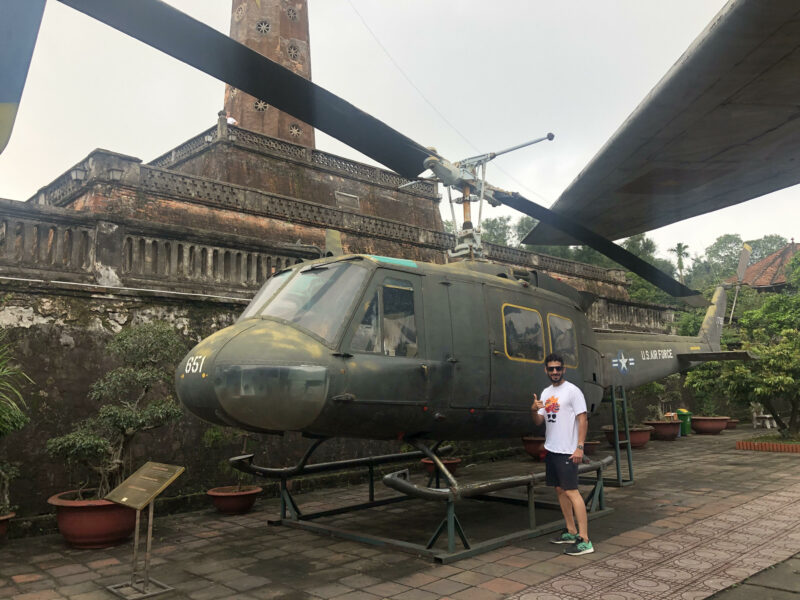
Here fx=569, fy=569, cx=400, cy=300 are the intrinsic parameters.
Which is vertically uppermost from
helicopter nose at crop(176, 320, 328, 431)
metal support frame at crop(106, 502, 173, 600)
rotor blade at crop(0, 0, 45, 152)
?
rotor blade at crop(0, 0, 45, 152)

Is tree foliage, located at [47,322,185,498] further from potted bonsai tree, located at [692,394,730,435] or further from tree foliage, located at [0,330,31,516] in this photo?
potted bonsai tree, located at [692,394,730,435]

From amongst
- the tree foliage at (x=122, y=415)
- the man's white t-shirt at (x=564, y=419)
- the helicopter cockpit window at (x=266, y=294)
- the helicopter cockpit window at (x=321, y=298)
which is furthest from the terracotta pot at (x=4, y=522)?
the man's white t-shirt at (x=564, y=419)

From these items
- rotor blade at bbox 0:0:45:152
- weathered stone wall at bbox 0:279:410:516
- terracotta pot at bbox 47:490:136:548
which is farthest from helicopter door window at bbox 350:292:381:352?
rotor blade at bbox 0:0:45:152

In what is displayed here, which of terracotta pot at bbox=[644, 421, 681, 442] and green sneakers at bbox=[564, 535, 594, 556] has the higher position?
terracotta pot at bbox=[644, 421, 681, 442]

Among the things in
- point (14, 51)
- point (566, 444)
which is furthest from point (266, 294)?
point (14, 51)

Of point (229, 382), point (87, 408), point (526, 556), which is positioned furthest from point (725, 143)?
point (87, 408)

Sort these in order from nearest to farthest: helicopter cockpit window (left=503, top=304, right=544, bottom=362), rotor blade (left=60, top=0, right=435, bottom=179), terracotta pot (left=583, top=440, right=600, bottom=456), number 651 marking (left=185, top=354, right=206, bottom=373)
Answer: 1. rotor blade (left=60, top=0, right=435, bottom=179)
2. number 651 marking (left=185, top=354, right=206, bottom=373)
3. helicopter cockpit window (left=503, top=304, right=544, bottom=362)
4. terracotta pot (left=583, top=440, right=600, bottom=456)

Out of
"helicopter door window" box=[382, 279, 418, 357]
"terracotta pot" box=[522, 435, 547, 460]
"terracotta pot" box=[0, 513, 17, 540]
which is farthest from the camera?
"terracotta pot" box=[522, 435, 547, 460]

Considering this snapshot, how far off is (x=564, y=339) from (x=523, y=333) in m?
0.89

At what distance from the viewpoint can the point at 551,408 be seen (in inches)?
223

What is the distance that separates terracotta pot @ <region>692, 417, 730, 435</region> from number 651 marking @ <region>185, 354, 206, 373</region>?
16511 millimetres

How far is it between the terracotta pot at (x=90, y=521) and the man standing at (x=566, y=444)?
447cm

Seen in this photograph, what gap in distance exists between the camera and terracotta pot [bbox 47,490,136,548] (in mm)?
5789

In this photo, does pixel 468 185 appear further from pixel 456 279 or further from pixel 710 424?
pixel 710 424
